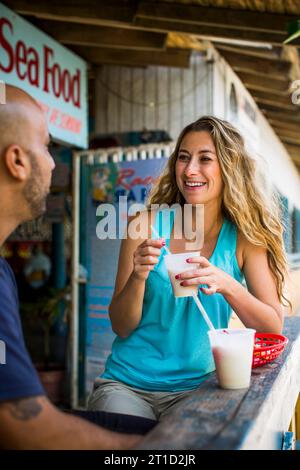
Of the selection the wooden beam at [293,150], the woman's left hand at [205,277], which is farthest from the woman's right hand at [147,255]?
the wooden beam at [293,150]

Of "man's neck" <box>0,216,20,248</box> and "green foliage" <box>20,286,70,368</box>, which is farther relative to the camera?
"green foliage" <box>20,286,70,368</box>

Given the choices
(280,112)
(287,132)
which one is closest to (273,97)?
(280,112)

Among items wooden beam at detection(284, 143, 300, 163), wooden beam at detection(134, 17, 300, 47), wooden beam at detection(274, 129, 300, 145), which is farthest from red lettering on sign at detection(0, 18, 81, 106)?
wooden beam at detection(284, 143, 300, 163)

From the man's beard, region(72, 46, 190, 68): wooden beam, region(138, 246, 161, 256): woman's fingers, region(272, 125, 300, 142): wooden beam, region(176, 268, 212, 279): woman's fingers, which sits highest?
region(272, 125, 300, 142): wooden beam

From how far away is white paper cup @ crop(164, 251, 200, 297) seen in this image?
1.72m

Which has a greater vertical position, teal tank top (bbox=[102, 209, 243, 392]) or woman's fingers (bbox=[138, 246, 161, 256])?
woman's fingers (bbox=[138, 246, 161, 256])

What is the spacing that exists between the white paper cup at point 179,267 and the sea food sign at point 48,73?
7.21ft

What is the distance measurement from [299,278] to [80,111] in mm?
2319

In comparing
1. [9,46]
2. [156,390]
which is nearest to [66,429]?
[156,390]

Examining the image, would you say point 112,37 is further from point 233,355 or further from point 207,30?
point 233,355

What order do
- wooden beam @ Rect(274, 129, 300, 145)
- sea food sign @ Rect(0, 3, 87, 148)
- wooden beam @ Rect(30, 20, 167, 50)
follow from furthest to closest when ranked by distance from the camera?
wooden beam @ Rect(274, 129, 300, 145)
wooden beam @ Rect(30, 20, 167, 50)
sea food sign @ Rect(0, 3, 87, 148)

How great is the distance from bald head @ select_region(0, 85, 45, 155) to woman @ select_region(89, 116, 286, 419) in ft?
2.18

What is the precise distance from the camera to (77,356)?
14.0 ft

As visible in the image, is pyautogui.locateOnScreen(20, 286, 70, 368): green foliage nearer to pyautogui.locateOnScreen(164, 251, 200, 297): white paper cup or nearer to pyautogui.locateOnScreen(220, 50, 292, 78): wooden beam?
pyautogui.locateOnScreen(220, 50, 292, 78): wooden beam
